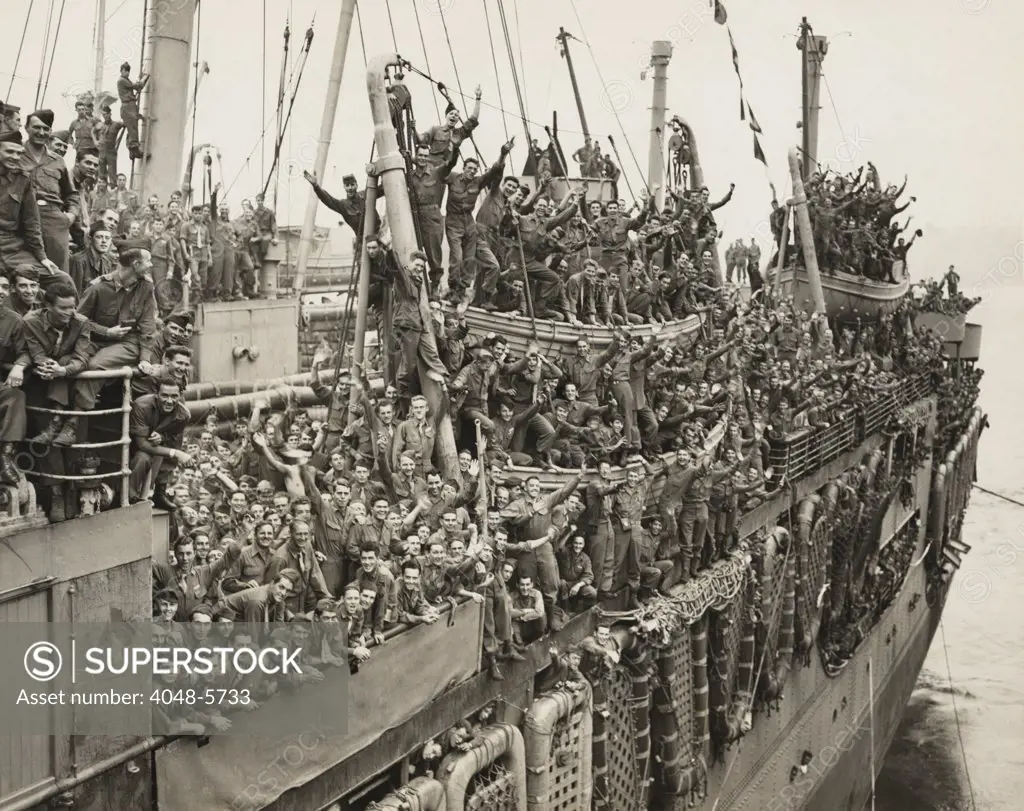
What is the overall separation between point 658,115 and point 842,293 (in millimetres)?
6560

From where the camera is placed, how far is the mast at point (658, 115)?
94.2ft

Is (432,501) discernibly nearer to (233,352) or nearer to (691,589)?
(691,589)

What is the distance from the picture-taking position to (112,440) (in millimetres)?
9359

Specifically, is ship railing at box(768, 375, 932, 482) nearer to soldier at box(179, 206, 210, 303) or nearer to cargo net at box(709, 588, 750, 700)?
cargo net at box(709, 588, 750, 700)

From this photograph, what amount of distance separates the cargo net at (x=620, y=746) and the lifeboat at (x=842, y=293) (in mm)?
17030

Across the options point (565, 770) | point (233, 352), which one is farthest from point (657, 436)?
point (233, 352)

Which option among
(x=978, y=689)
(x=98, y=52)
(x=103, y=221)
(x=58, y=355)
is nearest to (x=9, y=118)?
(x=103, y=221)

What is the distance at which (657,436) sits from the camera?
17.4 m

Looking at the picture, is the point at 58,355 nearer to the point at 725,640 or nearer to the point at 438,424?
the point at 438,424

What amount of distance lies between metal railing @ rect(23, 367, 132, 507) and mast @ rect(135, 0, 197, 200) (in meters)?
6.81

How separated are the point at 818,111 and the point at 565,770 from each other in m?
27.2

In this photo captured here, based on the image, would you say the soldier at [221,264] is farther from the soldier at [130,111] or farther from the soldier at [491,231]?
the soldier at [491,231]

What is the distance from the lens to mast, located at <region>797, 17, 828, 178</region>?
3609 cm

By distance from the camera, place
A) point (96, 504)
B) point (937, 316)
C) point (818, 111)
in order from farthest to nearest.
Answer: point (937, 316) < point (818, 111) < point (96, 504)
